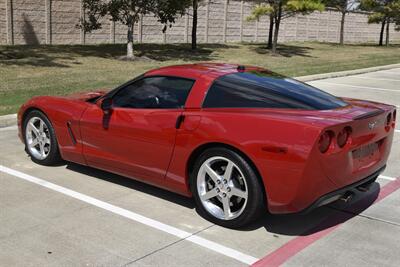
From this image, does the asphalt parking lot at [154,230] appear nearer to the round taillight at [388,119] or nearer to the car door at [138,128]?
the car door at [138,128]

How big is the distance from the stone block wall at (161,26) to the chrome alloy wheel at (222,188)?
59.4ft

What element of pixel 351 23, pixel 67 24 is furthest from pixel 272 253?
pixel 351 23

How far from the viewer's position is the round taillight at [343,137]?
409cm

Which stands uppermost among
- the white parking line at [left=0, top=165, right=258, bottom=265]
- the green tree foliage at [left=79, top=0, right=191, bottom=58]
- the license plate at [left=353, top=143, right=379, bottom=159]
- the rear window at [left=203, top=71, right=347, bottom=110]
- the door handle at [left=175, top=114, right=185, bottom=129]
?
the green tree foliage at [left=79, top=0, right=191, bottom=58]

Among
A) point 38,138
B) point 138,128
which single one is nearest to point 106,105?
point 138,128

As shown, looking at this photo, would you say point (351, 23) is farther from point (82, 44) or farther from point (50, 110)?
point (50, 110)

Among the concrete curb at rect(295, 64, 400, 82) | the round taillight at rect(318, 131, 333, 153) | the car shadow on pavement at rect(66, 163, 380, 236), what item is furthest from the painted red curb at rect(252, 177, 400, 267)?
the concrete curb at rect(295, 64, 400, 82)

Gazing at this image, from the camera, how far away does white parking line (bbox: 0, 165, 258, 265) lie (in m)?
3.96

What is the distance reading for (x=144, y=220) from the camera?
459 cm

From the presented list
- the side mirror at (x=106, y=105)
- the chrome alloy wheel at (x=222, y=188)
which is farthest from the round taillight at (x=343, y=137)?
the side mirror at (x=106, y=105)

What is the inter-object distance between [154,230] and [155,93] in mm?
1410

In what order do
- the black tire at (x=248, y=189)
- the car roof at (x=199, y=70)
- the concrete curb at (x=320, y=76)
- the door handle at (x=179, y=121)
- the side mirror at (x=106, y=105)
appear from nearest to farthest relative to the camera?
1. the black tire at (x=248, y=189)
2. the door handle at (x=179, y=121)
3. the car roof at (x=199, y=70)
4. the side mirror at (x=106, y=105)
5. the concrete curb at (x=320, y=76)

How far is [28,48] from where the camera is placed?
19422 mm

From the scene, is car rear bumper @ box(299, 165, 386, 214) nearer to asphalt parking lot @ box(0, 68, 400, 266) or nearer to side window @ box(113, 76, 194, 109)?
asphalt parking lot @ box(0, 68, 400, 266)
